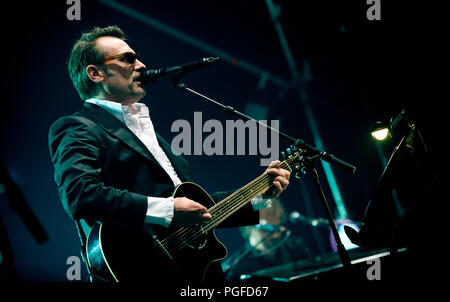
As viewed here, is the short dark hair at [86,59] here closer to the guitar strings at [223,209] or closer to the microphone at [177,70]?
the microphone at [177,70]

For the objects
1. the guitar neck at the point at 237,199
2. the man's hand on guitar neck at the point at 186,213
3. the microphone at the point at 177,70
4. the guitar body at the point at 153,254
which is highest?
the microphone at the point at 177,70

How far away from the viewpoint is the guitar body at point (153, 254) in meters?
1.49

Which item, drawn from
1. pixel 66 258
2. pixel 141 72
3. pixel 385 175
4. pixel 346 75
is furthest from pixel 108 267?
pixel 346 75

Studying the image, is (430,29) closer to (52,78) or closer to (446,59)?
(446,59)

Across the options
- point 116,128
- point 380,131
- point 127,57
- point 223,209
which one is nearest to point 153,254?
point 223,209

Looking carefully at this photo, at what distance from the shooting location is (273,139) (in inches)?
183

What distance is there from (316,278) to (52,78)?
132 inches

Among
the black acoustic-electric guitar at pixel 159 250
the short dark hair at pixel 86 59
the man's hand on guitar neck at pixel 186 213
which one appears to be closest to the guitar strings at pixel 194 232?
the black acoustic-electric guitar at pixel 159 250

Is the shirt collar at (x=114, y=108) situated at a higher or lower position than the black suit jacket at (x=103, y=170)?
higher

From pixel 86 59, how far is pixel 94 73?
0.43 ft

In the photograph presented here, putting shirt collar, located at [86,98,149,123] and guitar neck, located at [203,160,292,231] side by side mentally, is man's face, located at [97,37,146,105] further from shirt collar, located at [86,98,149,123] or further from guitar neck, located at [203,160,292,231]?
guitar neck, located at [203,160,292,231]

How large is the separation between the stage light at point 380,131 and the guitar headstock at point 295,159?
628 millimetres

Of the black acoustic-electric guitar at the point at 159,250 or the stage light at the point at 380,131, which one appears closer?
the black acoustic-electric guitar at the point at 159,250

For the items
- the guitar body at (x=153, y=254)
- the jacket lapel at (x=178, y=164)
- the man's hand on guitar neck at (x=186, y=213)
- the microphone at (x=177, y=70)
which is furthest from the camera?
the jacket lapel at (x=178, y=164)
